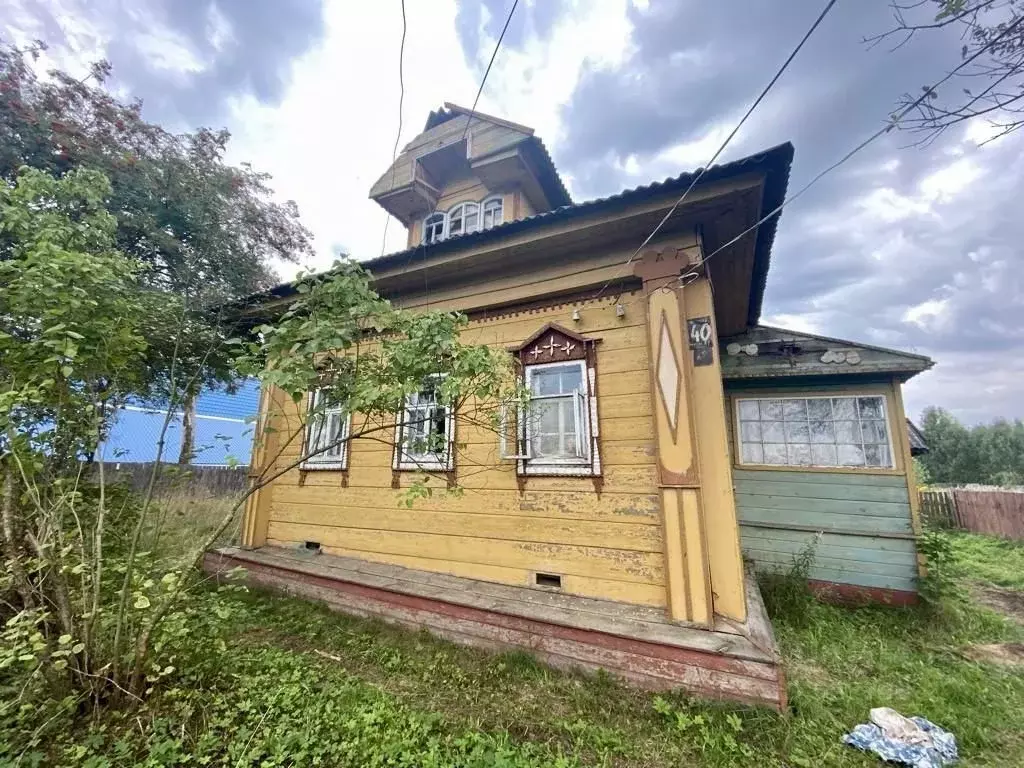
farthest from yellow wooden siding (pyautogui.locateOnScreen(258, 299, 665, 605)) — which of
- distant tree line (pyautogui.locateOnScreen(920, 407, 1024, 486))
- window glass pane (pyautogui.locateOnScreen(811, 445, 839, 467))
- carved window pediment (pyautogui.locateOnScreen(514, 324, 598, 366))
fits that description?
distant tree line (pyautogui.locateOnScreen(920, 407, 1024, 486))

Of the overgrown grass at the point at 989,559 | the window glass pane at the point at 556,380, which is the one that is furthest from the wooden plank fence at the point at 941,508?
the window glass pane at the point at 556,380

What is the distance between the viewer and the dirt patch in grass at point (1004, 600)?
5.45 meters

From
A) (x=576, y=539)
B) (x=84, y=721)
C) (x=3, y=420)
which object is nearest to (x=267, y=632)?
(x=84, y=721)

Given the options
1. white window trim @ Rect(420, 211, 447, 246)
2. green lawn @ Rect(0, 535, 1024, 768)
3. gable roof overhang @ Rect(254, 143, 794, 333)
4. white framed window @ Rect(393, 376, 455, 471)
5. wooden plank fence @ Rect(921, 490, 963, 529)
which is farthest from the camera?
wooden plank fence @ Rect(921, 490, 963, 529)

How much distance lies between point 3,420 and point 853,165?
4.87 metres

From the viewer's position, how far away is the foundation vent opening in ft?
13.0

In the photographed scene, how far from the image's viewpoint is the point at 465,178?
7.54 metres

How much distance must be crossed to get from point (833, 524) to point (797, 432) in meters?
1.26

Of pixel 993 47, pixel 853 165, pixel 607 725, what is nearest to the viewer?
pixel 993 47

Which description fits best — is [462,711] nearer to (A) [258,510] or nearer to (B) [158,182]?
(A) [258,510]

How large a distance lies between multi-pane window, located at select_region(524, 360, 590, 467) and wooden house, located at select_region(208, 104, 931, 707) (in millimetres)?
23

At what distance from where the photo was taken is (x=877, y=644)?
4.07 metres

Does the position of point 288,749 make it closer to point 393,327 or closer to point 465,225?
point 393,327

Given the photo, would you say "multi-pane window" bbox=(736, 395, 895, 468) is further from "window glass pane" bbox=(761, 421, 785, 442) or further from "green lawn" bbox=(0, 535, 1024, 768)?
"green lawn" bbox=(0, 535, 1024, 768)
